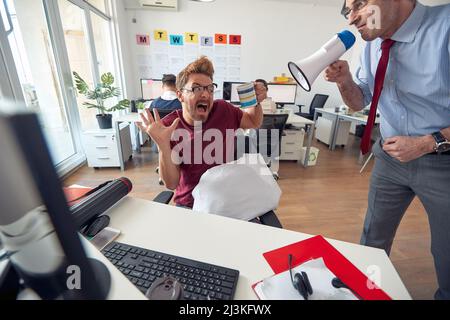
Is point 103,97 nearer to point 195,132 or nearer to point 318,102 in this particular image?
point 195,132

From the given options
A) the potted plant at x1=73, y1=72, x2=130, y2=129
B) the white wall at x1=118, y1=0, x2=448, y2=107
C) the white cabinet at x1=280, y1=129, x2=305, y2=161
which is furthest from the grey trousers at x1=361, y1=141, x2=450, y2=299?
the white wall at x1=118, y1=0, x2=448, y2=107

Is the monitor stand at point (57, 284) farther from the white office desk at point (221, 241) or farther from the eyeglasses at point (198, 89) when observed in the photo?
the eyeglasses at point (198, 89)

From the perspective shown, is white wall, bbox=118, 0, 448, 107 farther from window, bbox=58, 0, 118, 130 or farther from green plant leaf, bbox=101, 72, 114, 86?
green plant leaf, bbox=101, 72, 114, 86

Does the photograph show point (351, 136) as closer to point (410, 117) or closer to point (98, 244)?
point (410, 117)

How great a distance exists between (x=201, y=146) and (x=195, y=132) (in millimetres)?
80

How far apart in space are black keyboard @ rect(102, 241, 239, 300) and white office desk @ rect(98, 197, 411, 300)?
0.10 feet

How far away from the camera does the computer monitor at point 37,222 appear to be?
0.68ft

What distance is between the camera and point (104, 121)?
3064 millimetres

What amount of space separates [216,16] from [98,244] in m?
4.93

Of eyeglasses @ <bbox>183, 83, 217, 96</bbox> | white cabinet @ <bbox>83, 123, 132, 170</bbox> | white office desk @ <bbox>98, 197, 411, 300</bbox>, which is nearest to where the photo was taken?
white office desk @ <bbox>98, 197, 411, 300</bbox>

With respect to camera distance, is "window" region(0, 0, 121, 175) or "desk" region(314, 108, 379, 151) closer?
"window" region(0, 0, 121, 175)

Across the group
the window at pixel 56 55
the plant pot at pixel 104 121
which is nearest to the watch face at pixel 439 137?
the window at pixel 56 55

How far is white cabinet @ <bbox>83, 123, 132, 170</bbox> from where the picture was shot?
9.72ft

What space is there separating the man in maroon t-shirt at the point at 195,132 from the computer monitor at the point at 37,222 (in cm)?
74
